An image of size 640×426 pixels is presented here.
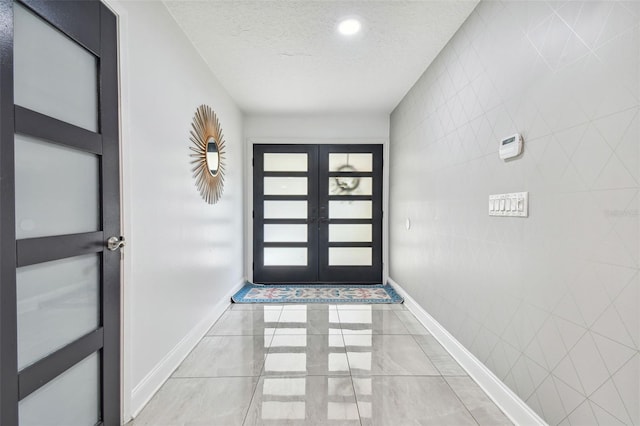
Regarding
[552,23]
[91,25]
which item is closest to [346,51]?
[552,23]

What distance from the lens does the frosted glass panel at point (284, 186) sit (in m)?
4.38

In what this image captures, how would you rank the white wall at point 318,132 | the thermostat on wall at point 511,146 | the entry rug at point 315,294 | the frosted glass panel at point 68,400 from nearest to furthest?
the frosted glass panel at point 68,400
the thermostat on wall at point 511,146
the entry rug at point 315,294
the white wall at point 318,132

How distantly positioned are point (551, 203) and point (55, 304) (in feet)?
6.77

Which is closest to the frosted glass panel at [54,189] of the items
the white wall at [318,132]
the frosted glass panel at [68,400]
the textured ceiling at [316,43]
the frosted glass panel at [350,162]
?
the frosted glass panel at [68,400]

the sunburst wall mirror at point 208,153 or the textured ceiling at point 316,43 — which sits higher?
the textured ceiling at point 316,43

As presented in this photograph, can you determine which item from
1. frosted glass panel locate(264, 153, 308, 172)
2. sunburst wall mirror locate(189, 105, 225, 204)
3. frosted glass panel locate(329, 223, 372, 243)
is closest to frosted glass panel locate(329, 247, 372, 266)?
frosted glass panel locate(329, 223, 372, 243)

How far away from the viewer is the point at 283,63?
277 centimetres

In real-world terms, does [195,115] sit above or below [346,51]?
below

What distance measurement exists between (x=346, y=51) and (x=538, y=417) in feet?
8.69

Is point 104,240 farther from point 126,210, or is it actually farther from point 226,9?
point 226,9

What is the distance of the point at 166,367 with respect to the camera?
1955 millimetres

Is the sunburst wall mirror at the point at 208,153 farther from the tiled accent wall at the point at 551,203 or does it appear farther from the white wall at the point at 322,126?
the tiled accent wall at the point at 551,203

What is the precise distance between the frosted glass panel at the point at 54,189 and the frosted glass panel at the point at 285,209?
3009 mm

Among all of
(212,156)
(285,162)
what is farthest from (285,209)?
(212,156)
